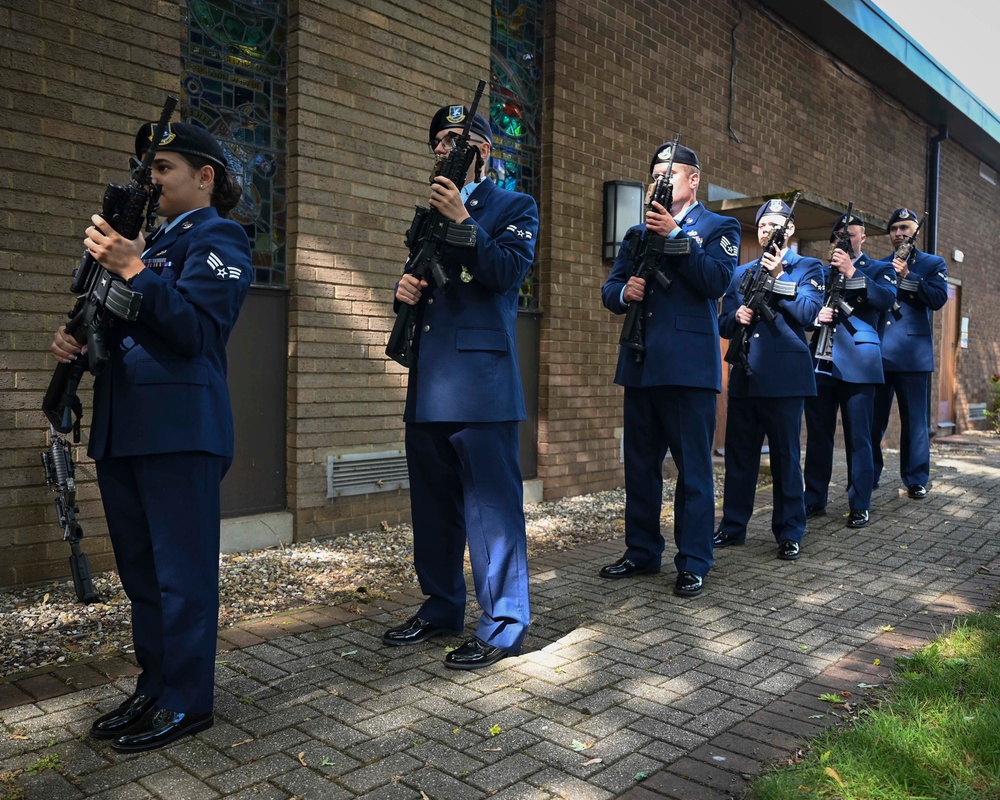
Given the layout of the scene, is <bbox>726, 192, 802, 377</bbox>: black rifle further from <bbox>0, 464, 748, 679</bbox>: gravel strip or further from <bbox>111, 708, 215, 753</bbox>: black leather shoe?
<bbox>111, 708, 215, 753</bbox>: black leather shoe

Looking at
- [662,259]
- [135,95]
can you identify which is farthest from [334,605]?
[135,95]

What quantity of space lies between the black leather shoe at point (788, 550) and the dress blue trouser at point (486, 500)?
260 cm

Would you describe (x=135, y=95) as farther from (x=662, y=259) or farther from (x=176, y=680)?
(x=176, y=680)

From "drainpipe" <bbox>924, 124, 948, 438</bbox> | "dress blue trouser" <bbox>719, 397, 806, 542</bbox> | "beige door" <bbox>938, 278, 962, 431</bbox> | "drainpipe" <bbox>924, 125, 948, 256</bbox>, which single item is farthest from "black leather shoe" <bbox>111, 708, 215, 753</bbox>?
"beige door" <bbox>938, 278, 962, 431</bbox>

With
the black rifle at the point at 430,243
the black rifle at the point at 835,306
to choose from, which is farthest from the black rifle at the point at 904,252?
the black rifle at the point at 430,243

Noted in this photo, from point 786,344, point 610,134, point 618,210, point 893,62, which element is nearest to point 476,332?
point 786,344

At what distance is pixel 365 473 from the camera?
6.27 meters

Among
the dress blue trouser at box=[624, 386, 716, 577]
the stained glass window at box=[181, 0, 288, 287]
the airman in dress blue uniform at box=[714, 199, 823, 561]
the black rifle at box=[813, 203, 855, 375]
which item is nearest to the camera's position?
the dress blue trouser at box=[624, 386, 716, 577]

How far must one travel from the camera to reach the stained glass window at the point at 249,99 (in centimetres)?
550

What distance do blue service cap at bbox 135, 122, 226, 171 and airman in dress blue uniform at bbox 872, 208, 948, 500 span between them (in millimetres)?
6238

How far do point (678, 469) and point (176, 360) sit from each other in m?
2.88

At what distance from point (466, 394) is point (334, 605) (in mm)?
1603

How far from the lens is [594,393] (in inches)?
325

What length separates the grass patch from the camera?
102 inches
